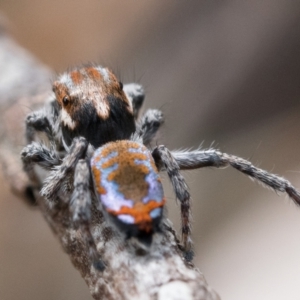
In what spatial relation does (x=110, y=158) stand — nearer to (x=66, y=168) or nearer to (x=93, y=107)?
(x=66, y=168)

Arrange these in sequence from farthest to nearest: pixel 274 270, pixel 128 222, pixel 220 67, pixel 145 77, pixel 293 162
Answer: pixel 145 77
pixel 220 67
pixel 293 162
pixel 274 270
pixel 128 222

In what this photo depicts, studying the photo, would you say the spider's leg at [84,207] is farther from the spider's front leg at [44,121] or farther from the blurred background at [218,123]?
the blurred background at [218,123]

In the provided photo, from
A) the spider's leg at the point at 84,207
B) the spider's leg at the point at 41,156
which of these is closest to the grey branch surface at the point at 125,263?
the spider's leg at the point at 84,207

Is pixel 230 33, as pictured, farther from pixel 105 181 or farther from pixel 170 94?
pixel 105 181

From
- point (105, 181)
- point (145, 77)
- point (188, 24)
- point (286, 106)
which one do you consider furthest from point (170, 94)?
point (105, 181)

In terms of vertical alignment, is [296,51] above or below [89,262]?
above

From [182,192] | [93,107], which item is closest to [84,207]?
[182,192]

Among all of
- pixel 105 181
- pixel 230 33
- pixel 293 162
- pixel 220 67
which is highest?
pixel 230 33
